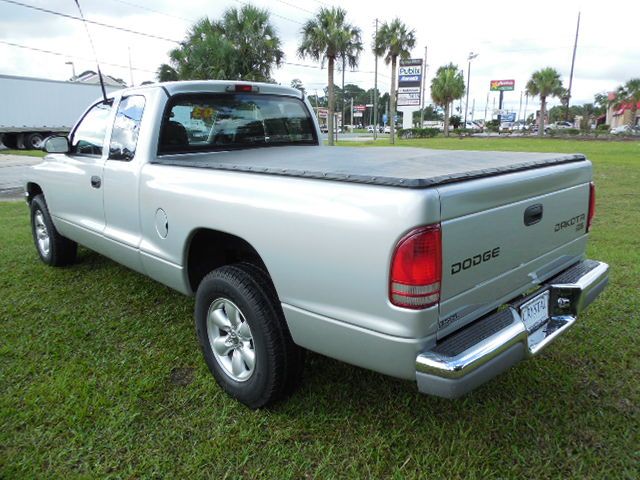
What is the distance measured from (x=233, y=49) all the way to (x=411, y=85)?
2288cm

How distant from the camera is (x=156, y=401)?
2.86 m

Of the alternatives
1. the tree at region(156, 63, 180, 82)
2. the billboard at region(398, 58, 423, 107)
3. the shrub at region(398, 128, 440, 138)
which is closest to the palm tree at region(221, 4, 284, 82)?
the tree at region(156, 63, 180, 82)

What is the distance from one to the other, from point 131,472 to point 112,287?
259 cm

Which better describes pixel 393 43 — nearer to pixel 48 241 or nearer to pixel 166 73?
pixel 166 73

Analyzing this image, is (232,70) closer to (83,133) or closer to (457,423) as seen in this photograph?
(83,133)

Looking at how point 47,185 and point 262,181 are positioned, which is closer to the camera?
point 262,181

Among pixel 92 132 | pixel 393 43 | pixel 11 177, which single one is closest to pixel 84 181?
pixel 92 132

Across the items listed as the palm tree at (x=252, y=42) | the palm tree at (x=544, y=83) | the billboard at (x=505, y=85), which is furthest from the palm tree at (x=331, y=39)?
the billboard at (x=505, y=85)

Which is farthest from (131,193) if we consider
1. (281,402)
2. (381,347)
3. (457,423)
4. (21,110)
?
(21,110)

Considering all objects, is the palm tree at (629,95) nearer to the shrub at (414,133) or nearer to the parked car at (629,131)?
the parked car at (629,131)

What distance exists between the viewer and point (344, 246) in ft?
6.66

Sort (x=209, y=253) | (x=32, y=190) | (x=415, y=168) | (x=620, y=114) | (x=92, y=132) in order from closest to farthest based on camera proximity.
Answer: (x=415, y=168), (x=209, y=253), (x=92, y=132), (x=32, y=190), (x=620, y=114)

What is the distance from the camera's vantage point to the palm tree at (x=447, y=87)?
51.9 meters

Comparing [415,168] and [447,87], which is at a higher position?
[447,87]
